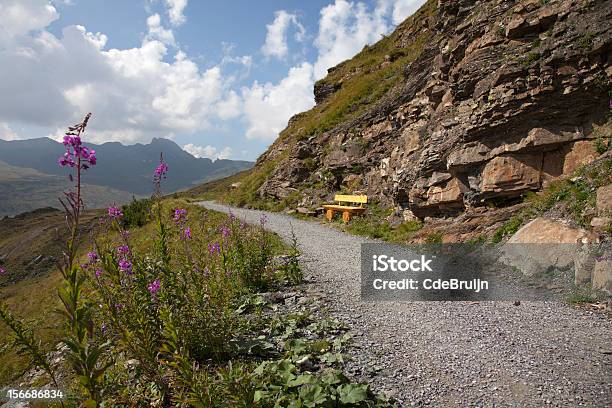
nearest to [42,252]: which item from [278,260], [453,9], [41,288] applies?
[41,288]

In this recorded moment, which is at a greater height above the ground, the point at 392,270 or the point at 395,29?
the point at 395,29

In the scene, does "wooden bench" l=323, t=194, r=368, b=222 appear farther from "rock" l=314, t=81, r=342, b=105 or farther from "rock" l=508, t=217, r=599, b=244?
"rock" l=314, t=81, r=342, b=105

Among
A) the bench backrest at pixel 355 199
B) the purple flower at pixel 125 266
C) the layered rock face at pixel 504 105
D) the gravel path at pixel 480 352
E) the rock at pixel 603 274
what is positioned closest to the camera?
the gravel path at pixel 480 352

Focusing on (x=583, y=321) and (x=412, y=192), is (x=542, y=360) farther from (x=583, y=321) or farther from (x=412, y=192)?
(x=412, y=192)

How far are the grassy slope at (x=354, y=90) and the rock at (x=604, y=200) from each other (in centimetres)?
1862

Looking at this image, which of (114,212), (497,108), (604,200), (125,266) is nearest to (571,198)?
(604,200)

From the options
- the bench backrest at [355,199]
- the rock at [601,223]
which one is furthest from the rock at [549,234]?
the bench backrest at [355,199]

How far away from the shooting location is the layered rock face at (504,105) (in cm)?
1100

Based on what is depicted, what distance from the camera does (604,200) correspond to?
8.30 metres

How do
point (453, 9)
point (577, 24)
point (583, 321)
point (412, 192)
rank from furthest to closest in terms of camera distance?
1. point (453, 9)
2. point (412, 192)
3. point (577, 24)
4. point (583, 321)

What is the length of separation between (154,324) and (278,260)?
22.4 feet

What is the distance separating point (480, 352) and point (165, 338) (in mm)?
4823

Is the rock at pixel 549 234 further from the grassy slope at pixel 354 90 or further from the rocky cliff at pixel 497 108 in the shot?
the grassy slope at pixel 354 90

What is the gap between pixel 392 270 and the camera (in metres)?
10.8
